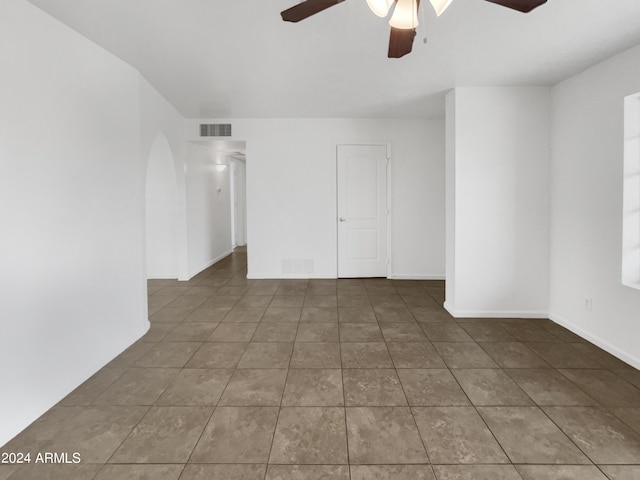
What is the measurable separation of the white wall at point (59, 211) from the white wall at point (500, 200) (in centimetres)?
339

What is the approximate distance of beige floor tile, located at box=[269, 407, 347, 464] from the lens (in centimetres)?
178

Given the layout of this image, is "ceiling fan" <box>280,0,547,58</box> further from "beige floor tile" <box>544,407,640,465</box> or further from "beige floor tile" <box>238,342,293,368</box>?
"beige floor tile" <box>238,342,293,368</box>

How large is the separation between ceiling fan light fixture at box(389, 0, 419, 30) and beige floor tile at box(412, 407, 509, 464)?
84.3 inches

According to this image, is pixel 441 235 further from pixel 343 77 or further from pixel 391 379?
pixel 391 379

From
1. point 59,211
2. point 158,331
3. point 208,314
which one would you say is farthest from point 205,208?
point 59,211

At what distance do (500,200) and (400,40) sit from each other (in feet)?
8.67

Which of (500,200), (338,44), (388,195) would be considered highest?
(338,44)

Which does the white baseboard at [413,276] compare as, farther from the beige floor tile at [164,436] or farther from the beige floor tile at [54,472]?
the beige floor tile at [54,472]

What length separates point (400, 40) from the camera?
5.84 feet

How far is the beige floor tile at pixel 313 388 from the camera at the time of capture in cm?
227

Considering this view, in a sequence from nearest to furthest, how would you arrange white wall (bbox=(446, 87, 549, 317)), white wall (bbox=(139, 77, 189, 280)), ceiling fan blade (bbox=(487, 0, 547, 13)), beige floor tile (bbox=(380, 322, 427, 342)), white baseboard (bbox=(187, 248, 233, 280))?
ceiling fan blade (bbox=(487, 0, 547, 13)), beige floor tile (bbox=(380, 322, 427, 342)), white wall (bbox=(446, 87, 549, 317)), white wall (bbox=(139, 77, 189, 280)), white baseboard (bbox=(187, 248, 233, 280))

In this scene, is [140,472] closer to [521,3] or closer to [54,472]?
[54,472]

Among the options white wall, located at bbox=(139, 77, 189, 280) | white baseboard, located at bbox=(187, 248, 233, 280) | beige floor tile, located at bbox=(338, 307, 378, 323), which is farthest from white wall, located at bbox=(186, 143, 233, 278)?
beige floor tile, located at bbox=(338, 307, 378, 323)

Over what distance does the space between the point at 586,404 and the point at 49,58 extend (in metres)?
4.15
